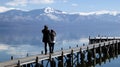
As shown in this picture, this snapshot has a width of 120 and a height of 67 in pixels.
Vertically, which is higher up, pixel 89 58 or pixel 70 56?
pixel 70 56

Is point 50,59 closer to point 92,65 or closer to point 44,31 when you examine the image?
point 44,31

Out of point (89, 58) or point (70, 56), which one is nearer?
point (70, 56)

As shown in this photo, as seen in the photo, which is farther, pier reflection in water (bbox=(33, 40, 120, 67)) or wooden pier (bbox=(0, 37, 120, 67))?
pier reflection in water (bbox=(33, 40, 120, 67))

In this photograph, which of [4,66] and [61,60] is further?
[61,60]

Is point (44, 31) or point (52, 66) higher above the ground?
point (44, 31)

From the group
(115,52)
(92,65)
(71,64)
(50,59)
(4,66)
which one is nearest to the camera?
(4,66)

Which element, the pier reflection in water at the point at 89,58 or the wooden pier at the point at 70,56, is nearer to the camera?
the wooden pier at the point at 70,56

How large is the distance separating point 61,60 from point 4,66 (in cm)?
939

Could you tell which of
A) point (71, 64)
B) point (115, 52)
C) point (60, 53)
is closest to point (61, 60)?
point (60, 53)

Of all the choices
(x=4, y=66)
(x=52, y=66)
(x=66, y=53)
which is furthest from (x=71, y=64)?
(x=4, y=66)

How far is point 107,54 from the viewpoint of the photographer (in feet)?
156

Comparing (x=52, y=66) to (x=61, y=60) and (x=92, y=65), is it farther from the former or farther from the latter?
(x=92, y=65)

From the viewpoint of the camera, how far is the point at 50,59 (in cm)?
2823

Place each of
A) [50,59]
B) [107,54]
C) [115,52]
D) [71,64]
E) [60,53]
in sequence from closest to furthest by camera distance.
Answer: [50,59] → [60,53] → [71,64] → [107,54] → [115,52]
